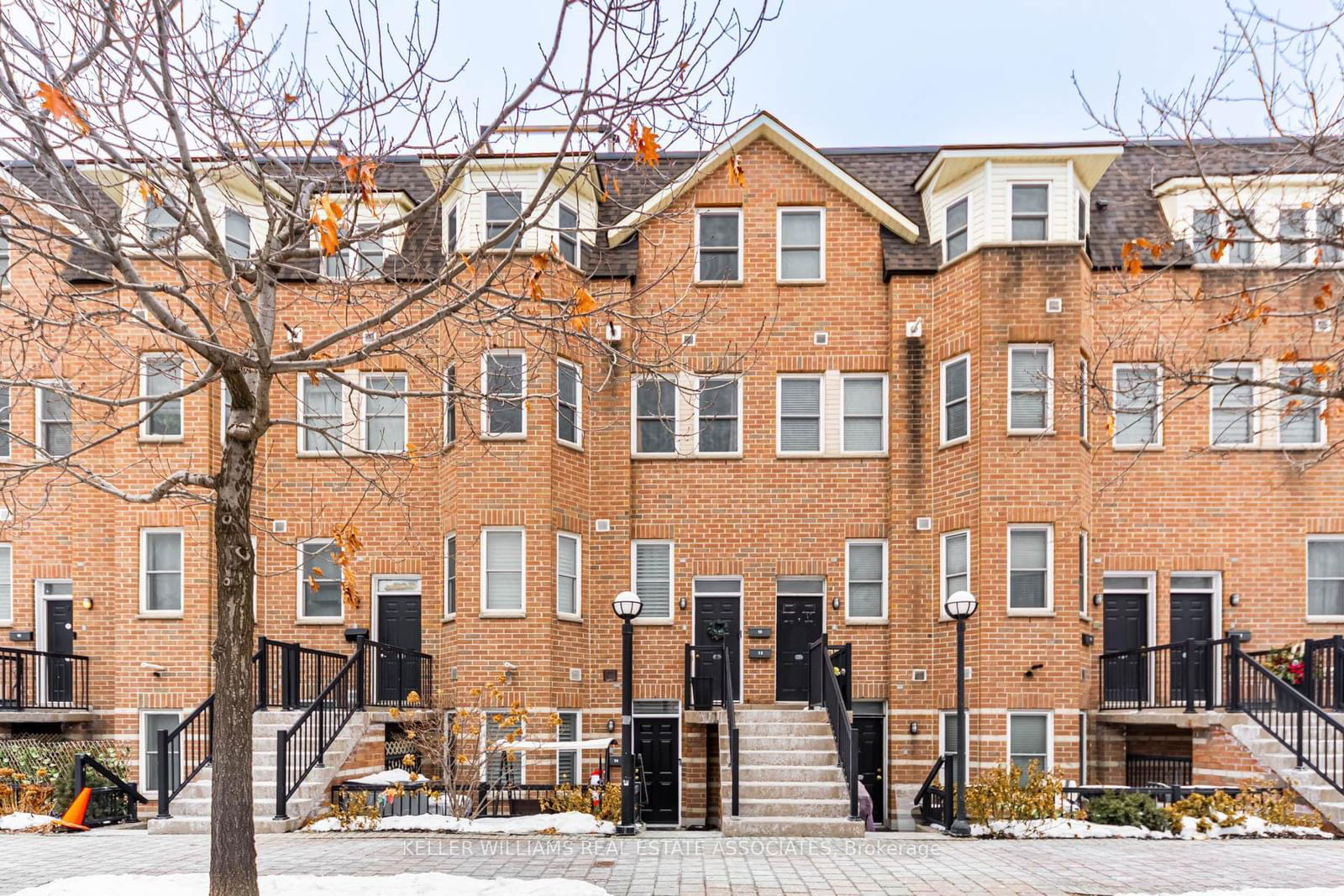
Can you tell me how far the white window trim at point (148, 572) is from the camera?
17.3 meters

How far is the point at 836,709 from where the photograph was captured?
13.8 meters

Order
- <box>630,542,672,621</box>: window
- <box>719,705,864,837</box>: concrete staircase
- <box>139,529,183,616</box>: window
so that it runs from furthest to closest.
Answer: <box>630,542,672,621</box>: window, <box>139,529,183,616</box>: window, <box>719,705,864,837</box>: concrete staircase

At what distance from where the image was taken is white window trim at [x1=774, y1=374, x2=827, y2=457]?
58.6ft

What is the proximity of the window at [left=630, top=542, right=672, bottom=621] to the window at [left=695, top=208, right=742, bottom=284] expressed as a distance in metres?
4.79

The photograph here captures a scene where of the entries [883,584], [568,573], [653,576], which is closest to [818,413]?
[883,584]

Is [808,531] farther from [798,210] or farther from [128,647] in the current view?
[128,647]

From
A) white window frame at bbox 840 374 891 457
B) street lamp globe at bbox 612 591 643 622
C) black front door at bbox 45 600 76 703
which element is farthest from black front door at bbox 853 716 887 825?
black front door at bbox 45 600 76 703

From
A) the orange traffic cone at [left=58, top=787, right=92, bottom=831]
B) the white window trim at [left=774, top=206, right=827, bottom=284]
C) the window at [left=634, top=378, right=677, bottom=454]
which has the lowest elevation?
the orange traffic cone at [left=58, top=787, right=92, bottom=831]

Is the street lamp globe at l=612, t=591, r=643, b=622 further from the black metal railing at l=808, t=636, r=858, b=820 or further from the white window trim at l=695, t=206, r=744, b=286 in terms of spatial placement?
the white window trim at l=695, t=206, r=744, b=286

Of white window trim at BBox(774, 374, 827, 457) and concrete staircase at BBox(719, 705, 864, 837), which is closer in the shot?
concrete staircase at BBox(719, 705, 864, 837)

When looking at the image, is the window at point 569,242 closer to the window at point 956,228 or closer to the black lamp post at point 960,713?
the window at point 956,228

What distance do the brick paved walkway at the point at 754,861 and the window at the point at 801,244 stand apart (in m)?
9.70

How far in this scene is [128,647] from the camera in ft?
56.7

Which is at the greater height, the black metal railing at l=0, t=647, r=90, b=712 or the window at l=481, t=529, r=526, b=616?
the window at l=481, t=529, r=526, b=616
